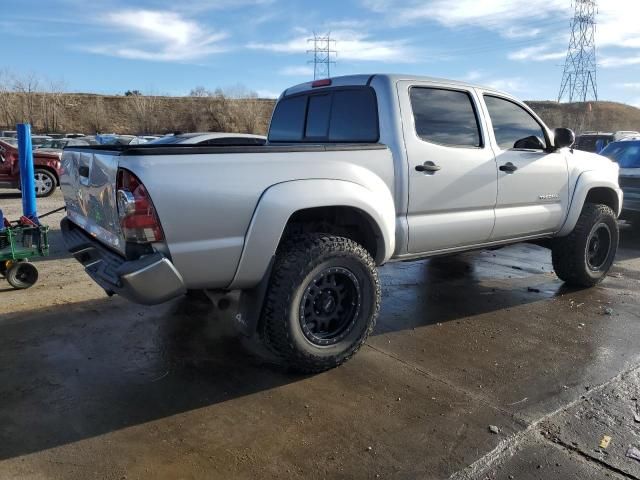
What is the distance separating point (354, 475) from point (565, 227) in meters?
3.94

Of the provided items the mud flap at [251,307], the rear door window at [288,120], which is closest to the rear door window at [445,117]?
the rear door window at [288,120]

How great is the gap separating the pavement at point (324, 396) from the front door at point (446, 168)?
0.88 m

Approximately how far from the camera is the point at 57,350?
4000 millimetres

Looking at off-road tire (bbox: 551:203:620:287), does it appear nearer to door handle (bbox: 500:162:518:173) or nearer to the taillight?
door handle (bbox: 500:162:518:173)

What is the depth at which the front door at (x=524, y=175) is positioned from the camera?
15.8 feet

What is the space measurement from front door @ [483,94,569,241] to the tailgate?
3159 mm

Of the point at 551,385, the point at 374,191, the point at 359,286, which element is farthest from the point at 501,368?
the point at 374,191

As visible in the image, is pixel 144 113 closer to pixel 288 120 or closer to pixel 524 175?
pixel 288 120

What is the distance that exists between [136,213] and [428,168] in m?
2.18

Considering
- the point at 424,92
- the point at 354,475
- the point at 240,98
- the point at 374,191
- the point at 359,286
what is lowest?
the point at 354,475

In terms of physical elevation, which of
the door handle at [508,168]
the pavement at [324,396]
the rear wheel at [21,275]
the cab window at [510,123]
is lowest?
the pavement at [324,396]

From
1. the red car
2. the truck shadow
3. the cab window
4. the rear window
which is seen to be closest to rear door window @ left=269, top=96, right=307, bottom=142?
the rear window

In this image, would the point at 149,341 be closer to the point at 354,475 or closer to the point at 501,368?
the point at 354,475

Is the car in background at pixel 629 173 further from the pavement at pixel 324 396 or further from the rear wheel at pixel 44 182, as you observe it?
the rear wheel at pixel 44 182
